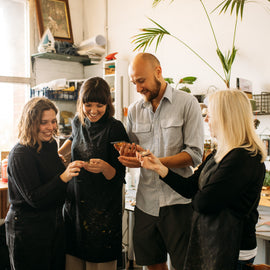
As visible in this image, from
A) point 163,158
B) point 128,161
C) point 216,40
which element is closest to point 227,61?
point 216,40

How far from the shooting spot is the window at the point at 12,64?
4.32 metres

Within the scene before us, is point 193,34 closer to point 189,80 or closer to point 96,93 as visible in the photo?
point 189,80

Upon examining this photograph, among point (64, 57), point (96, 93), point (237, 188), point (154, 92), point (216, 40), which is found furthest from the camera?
point (64, 57)

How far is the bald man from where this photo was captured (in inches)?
75.2

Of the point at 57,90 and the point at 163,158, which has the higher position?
the point at 57,90

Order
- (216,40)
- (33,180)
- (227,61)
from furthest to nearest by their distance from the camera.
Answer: (216,40) → (227,61) → (33,180)

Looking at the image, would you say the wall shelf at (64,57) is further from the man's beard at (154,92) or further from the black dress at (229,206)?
the black dress at (229,206)

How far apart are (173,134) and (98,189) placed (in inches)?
21.3

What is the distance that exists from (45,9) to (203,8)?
7.22 ft

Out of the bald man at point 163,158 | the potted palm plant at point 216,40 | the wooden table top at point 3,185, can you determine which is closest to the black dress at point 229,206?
the bald man at point 163,158

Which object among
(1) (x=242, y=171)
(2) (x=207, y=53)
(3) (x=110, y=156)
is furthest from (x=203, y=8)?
(1) (x=242, y=171)

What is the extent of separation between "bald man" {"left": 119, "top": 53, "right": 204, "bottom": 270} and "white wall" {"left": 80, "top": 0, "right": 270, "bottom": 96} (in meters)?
1.47

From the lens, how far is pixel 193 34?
3.67 meters

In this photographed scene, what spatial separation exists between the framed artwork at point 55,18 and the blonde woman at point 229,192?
3.56 meters
